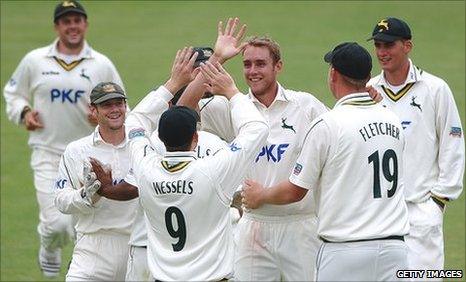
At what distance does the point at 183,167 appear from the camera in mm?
7793

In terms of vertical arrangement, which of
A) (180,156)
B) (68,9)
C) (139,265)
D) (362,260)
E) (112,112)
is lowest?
(139,265)

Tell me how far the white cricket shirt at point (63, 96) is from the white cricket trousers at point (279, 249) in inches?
165

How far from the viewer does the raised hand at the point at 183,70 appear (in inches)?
328

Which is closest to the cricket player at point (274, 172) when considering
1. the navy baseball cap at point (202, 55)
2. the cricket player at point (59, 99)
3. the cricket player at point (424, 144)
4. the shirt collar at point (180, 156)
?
the navy baseball cap at point (202, 55)

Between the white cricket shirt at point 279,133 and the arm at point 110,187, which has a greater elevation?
the white cricket shirt at point 279,133

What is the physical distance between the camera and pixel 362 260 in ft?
26.6

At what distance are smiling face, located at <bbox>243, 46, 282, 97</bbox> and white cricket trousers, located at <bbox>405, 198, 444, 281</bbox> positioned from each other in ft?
5.54

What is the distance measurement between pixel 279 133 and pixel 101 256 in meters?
1.75

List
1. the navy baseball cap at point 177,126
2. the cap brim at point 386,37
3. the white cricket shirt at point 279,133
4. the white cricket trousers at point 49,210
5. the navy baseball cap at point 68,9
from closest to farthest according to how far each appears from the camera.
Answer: the navy baseball cap at point 177,126
the white cricket shirt at point 279,133
the cap brim at point 386,37
the white cricket trousers at point 49,210
the navy baseball cap at point 68,9

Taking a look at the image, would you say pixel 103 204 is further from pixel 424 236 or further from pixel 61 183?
pixel 424 236

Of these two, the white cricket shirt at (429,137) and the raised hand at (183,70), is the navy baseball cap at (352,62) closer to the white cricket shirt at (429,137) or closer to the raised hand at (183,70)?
the raised hand at (183,70)

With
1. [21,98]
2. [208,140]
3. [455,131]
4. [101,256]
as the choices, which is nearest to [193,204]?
[208,140]

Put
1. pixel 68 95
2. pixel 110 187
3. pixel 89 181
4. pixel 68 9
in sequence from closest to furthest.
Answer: pixel 89 181, pixel 110 187, pixel 68 95, pixel 68 9

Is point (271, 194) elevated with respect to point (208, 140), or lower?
lower
